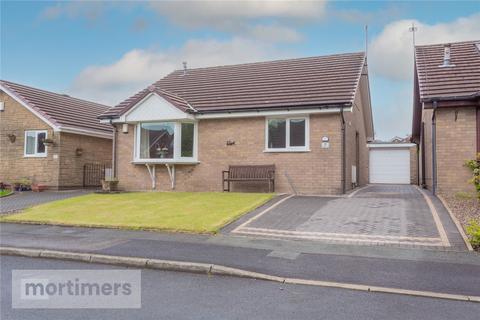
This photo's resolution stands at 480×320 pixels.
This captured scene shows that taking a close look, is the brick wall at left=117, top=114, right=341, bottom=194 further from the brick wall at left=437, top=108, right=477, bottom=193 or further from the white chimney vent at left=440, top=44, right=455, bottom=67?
the white chimney vent at left=440, top=44, right=455, bottom=67

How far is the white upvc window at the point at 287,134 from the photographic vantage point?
48.2ft

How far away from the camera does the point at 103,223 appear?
991 centimetres

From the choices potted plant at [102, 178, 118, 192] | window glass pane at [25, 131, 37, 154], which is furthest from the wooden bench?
window glass pane at [25, 131, 37, 154]

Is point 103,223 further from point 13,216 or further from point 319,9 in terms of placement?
point 319,9

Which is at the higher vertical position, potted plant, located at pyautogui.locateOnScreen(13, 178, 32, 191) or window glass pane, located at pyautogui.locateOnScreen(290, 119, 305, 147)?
window glass pane, located at pyautogui.locateOnScreen(290, 119, 305, 147)

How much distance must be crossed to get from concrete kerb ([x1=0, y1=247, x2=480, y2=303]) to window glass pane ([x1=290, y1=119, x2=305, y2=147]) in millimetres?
9254

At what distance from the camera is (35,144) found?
63.7 ft

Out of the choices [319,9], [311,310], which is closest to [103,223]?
[311,310]

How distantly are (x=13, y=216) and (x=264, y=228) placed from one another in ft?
23.7

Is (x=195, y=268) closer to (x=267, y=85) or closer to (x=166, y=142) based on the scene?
(x=166, y=142)

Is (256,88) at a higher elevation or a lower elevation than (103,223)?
higher

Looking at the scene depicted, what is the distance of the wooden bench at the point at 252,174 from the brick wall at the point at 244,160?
0.78 ft

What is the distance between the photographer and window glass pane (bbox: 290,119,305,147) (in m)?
14.8

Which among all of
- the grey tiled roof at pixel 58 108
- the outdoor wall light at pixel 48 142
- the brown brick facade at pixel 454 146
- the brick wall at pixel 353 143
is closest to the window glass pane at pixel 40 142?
the outdoor wall light at pixel 48 142
